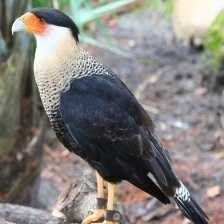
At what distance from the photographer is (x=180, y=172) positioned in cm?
504

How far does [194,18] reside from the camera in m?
6.38

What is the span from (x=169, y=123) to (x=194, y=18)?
1.09m

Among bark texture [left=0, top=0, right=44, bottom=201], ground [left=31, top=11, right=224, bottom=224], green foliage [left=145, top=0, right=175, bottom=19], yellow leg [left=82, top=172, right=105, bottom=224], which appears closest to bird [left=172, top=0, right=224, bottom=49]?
green foliage [left=145, top=0, right=175, bottom=19]

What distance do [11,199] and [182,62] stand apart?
8.48 feet

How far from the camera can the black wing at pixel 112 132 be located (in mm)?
2934

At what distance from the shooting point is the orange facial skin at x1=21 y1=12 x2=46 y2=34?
2.85 meters

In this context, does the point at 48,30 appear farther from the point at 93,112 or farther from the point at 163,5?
the point at 163,5

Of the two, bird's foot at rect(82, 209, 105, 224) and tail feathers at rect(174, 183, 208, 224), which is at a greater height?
tail feathers at rect(174, 183, 208, 224)

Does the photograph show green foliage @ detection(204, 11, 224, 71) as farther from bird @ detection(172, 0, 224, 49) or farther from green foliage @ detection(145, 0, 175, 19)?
green foliage @ detection(145, 0, 175, 19)

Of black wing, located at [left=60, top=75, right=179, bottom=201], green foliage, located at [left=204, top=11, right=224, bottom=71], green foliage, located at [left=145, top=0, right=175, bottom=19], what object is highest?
black wing, located at [left=60, top=75, right=179, bottom=201]

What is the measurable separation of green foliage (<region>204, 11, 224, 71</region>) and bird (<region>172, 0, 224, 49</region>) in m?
0.38

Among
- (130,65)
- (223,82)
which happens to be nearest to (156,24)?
(130,65)

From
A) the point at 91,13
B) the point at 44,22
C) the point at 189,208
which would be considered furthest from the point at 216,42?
the point at 44,22

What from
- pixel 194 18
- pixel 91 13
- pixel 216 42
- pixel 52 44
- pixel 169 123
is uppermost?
pixel 52 44
